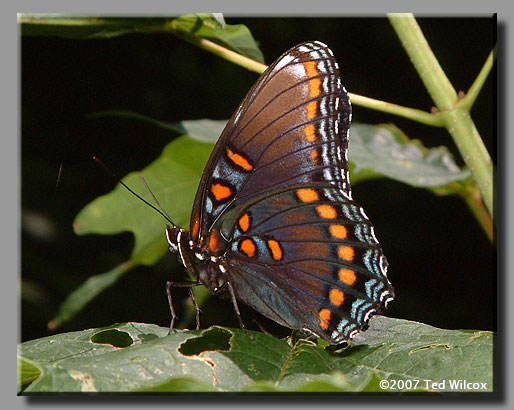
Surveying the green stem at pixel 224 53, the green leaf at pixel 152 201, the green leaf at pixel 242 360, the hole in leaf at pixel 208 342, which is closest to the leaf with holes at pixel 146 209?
the green leaf at pixel 152 201

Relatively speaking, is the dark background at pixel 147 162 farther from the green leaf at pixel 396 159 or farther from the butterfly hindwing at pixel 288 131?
the butterfly hindwing at pixel 288 131

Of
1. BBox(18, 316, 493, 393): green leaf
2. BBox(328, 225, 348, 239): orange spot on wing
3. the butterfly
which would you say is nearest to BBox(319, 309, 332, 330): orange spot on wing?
the butterfly

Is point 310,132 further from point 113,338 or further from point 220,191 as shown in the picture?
point 113,338

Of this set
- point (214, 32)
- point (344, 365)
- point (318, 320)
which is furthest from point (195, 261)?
point (214, 32)

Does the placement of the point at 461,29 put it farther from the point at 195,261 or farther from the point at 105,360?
the point at 105,360

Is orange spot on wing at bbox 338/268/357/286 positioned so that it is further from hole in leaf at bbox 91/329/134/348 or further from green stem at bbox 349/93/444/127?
hole in leaf at bbox 91/329/134/348
